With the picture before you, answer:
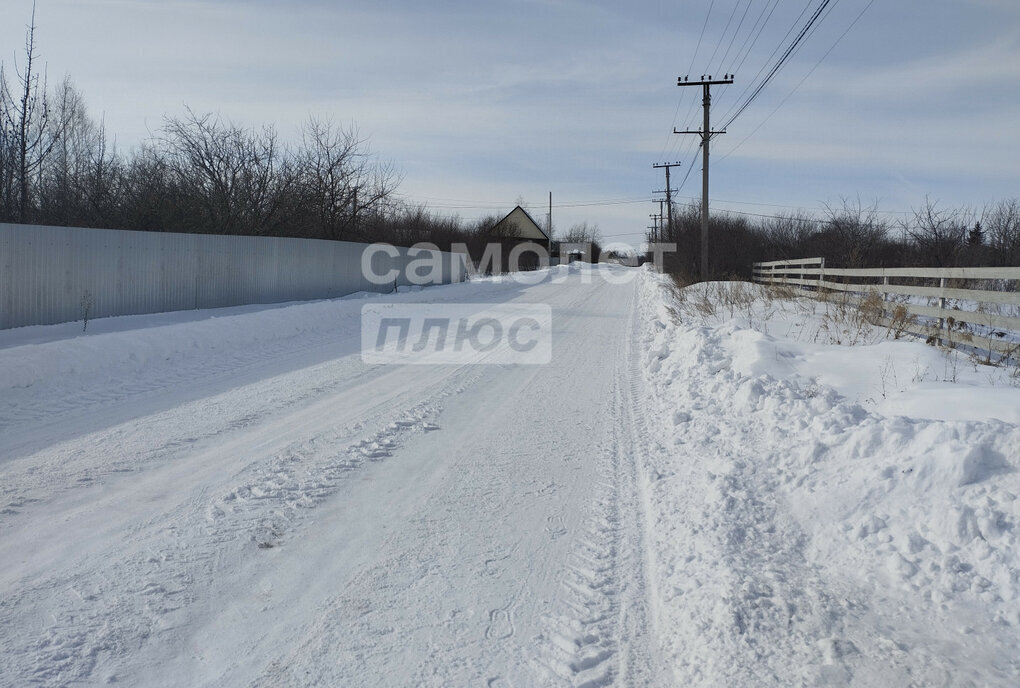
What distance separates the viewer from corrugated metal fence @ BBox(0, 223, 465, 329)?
40.3 ft

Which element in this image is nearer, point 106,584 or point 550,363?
point 106,584

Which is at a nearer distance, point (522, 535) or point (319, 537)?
point (319, 537)

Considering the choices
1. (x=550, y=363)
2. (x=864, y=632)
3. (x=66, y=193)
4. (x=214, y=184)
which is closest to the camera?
(x=864, y=632)

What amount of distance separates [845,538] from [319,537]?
3.36 m

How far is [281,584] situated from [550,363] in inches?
304

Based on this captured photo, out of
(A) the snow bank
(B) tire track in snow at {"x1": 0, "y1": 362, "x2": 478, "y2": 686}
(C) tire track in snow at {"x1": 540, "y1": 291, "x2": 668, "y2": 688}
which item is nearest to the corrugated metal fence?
(B) tire track in snow at {"x1": 0, "y1": 362, "x2": 478, "y2": 686}

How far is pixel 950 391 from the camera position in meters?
6.01

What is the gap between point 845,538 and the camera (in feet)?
13.8

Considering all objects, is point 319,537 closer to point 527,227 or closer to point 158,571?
point 158,571

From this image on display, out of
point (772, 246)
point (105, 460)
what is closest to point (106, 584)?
point (105, 460)

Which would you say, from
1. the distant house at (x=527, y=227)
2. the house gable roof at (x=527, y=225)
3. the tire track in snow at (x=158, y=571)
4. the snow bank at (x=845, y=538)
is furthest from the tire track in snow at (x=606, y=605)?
the house gable roof at (x=527, y=225)

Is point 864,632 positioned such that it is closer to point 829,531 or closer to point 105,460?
point 829,531

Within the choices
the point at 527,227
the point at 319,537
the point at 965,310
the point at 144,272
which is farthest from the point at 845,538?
the point at 527,227

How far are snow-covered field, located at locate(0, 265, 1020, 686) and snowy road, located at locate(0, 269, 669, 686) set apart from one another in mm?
21
